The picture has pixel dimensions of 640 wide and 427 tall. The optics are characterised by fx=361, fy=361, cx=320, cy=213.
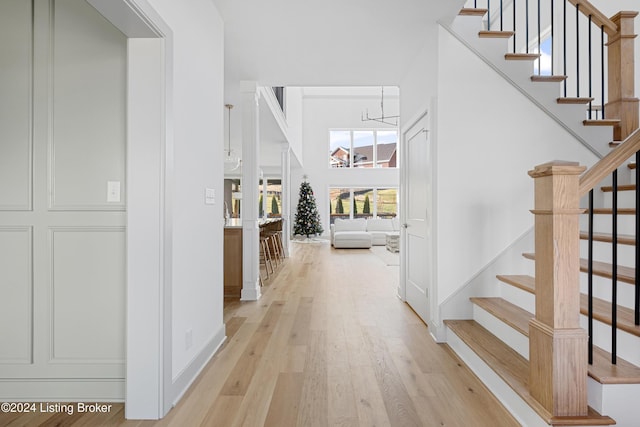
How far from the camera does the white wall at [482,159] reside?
9.73 feet

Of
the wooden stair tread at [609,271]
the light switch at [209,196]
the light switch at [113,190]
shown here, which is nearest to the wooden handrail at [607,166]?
the wooden stair tread at [609,271]

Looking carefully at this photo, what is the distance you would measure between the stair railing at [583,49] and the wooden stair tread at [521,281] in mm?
1399

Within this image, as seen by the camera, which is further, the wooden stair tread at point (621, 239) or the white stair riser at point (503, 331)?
the white stair riser at point (503, 331)

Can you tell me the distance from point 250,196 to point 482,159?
2732 millimetres

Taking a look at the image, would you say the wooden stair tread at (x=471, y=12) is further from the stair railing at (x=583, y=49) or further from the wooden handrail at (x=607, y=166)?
the wooden handrail at (x=607, y=166)

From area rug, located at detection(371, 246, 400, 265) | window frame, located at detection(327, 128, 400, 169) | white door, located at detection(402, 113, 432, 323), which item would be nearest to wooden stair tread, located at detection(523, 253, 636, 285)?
white door, located at detection(402, 113, 432, 323)

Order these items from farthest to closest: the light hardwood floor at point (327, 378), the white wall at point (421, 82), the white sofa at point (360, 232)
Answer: the white sofa at point (360, 232) → the white wall at point (421, 82) → the light hardwood floor at point (327, 378)

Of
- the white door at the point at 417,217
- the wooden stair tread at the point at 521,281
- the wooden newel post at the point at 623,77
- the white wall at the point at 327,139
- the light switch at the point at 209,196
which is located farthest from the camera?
the white wall at the point at 327,139

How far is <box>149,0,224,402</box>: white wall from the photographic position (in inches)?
82.4

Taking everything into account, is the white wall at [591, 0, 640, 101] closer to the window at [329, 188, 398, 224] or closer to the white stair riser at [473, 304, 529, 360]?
the white stair riser at [473, 304, 529, 360]

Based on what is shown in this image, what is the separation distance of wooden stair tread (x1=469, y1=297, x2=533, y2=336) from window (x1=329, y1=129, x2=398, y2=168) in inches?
421

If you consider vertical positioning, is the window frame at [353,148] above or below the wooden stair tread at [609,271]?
above

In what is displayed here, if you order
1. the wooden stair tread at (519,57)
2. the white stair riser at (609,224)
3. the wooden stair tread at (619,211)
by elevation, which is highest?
the wooden stair tread at (519,57)

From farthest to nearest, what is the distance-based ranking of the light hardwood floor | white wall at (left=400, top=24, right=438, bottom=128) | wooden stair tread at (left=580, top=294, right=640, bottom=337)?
1. white wall at (left=400, top=24, right=438, bottom=128)
2. the light hardwood floor
3. wooden stair tread at (left=580, top=294, right=640, bottom=337)
